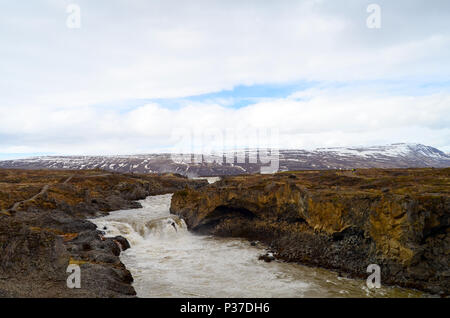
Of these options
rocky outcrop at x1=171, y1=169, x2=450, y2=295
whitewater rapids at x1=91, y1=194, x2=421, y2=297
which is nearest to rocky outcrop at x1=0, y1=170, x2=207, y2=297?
whitewater rapids at x1=91, y1=194, x2=421, y2=297

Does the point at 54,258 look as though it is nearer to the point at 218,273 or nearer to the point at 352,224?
the point at 218,273

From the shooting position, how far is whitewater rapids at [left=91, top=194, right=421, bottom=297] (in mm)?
21125

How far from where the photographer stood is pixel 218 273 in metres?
25.7

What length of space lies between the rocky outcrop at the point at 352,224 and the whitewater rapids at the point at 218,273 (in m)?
1.95

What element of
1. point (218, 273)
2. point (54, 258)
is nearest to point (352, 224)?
point (218, 273)

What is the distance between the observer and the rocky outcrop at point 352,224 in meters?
21.8

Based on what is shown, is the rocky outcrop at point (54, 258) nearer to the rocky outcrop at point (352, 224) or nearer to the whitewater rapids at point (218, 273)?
the whitewater rapids at point (218, 273)

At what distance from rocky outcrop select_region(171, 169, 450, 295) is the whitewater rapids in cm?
195

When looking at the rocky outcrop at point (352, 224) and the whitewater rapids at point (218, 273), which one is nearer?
the whitewater rapids at point (218, 273)

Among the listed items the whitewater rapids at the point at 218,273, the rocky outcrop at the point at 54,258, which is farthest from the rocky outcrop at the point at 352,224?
the rocky outcrop at the point at 54,258

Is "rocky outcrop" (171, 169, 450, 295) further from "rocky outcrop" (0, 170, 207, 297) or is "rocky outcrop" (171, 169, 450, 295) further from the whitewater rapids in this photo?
"rocky outcrop" (0, 170, 207, 297)

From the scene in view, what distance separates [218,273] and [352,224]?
1318cm
